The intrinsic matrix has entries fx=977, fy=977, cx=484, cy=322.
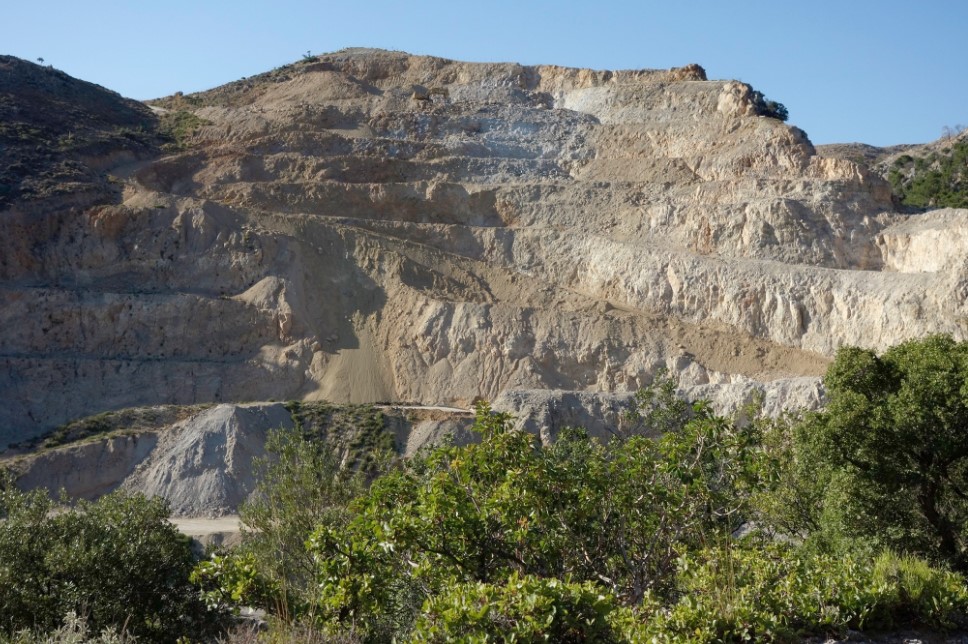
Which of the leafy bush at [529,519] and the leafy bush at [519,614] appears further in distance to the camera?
the leafy bush at [529,519]

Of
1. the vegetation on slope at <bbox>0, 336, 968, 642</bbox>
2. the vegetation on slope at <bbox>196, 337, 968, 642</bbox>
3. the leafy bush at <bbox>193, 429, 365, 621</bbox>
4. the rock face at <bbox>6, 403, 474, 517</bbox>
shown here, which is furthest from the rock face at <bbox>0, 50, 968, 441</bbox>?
the vegetation on slope at <bbox>196, 337, 968, 642</bbox>

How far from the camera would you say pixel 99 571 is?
13266 mm

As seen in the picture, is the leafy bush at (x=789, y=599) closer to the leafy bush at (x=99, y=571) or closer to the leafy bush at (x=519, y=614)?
the leafy bush at (x=519, y=614)

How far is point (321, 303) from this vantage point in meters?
47.5

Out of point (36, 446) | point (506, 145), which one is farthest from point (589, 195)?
point (36, 446)

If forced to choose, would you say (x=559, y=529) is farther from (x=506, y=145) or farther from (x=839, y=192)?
(x=506, y=145)

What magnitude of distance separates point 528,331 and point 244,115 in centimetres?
2659

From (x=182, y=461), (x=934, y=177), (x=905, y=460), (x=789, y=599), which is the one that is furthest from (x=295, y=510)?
(x=934, y=177)

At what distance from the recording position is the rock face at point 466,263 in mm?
42906

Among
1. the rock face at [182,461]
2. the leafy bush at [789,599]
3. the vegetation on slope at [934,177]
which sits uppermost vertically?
the vegetation on slope at [934,177]

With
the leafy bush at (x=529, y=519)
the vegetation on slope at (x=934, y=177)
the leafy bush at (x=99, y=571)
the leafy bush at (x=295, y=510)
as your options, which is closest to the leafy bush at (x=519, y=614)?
the leafy bush at (x=529, y=519)

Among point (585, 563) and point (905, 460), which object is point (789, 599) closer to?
point (585, 563)

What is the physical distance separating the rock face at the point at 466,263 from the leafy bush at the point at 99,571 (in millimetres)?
27731

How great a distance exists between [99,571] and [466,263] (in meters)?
37.1
